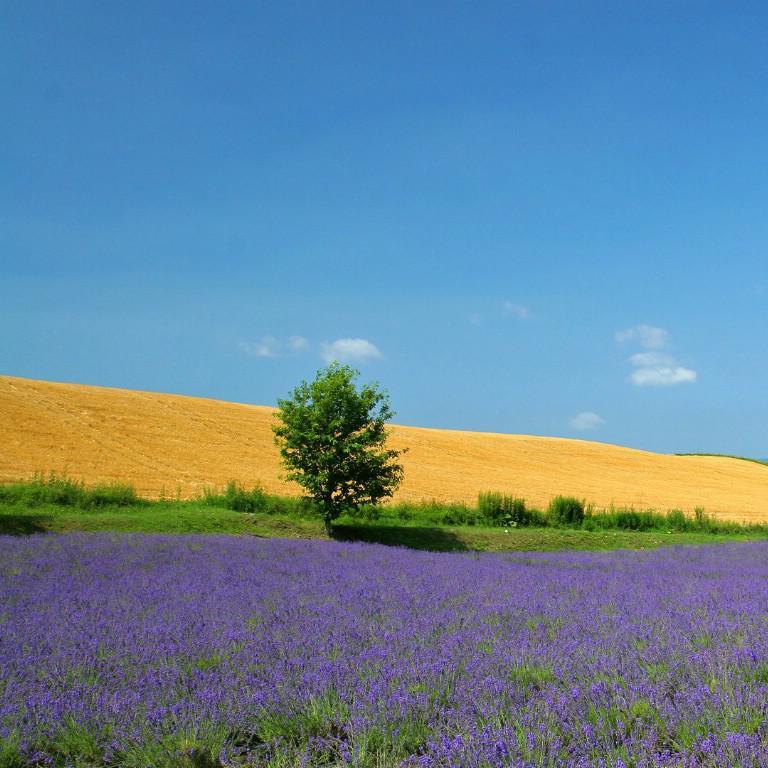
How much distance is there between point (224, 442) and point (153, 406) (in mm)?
7492

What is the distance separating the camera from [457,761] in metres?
2.86

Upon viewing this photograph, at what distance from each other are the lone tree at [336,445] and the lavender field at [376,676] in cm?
1017

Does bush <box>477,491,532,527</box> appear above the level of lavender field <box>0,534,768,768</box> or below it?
above

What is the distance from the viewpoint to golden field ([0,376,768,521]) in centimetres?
2470

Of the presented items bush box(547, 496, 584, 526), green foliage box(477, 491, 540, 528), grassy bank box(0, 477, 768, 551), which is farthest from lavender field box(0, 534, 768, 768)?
bush box(547, 496, 584, 526)

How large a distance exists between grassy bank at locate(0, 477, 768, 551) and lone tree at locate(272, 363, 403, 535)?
106cm

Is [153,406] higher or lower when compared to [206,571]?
higher

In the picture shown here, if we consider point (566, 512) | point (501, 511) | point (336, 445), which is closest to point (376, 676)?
point (336, 445)

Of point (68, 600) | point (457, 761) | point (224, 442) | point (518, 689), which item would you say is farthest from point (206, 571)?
point (224, 442)

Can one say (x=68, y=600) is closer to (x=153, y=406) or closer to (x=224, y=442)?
(x=224, y=442)

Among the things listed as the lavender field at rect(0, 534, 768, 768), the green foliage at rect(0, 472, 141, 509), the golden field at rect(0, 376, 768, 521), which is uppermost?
the golden field at rect(0, 376, 768, 521)

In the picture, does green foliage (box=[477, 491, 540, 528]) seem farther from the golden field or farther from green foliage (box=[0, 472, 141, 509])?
green foliage (box=[0, 472, 141, 509])

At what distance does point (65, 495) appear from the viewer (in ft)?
58.2

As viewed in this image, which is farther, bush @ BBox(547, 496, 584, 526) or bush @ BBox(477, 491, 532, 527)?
bush @ BBox(547, 496, 584, 526)
